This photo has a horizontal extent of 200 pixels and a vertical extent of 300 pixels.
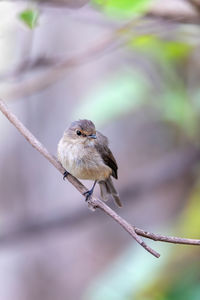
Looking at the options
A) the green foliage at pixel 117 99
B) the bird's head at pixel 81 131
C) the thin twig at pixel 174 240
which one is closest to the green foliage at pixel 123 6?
the green foliage at pixel 117 99

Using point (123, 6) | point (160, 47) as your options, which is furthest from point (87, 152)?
point (123, 6)

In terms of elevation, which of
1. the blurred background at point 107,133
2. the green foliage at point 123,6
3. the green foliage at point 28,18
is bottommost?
the blurred background at point 107,133

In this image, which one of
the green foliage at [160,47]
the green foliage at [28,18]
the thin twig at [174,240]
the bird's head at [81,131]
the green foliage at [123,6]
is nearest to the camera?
the thin twig at [174,240]

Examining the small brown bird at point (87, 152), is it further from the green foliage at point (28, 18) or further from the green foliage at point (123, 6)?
the green foliage at point (28, 18)

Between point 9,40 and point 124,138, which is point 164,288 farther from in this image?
point 124,138

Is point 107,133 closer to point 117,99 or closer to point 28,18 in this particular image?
point 117,99

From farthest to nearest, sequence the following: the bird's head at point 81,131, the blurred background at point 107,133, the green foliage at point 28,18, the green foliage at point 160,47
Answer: the bird's head at point 81,131 → the green foliage at point 160,47 → the blurred background at point 107,133 → the green foliage at point 28,18
